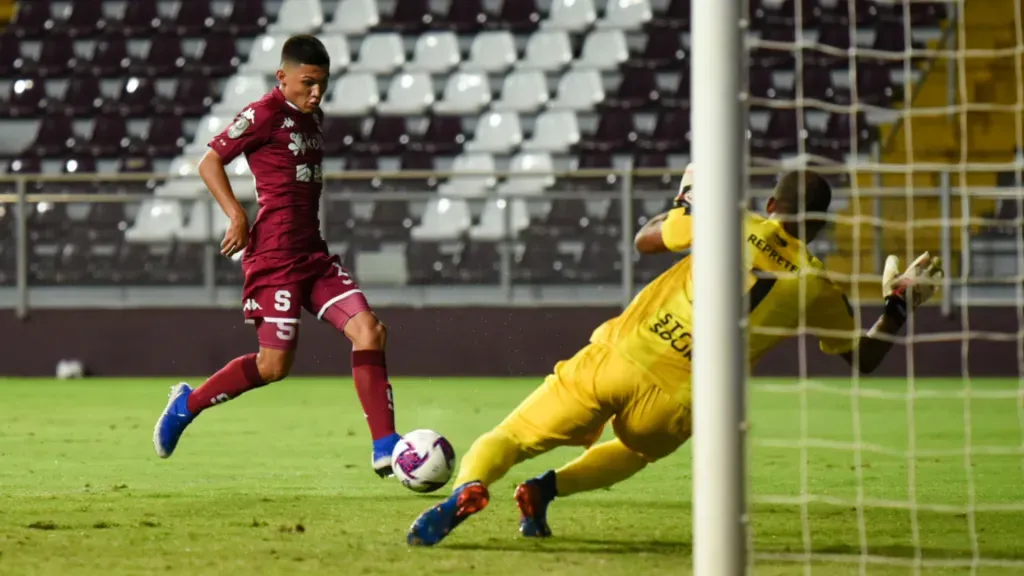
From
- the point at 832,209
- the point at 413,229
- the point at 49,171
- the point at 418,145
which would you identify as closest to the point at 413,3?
the point at 418,145

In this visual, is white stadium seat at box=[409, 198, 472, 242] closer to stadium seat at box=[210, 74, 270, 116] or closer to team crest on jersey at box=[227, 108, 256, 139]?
stadium seat at box=[210, 74, 270, 116]

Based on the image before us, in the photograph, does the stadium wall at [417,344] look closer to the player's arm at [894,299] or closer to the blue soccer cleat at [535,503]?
the player's arm at [894,299]

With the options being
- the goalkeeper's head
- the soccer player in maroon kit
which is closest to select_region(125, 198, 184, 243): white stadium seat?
the soccer player in maroon kit

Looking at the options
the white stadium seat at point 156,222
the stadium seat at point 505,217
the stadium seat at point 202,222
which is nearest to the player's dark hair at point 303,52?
the stadium seat at point 505,217

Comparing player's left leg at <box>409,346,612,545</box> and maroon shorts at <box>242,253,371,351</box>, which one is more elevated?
maroon shorts at <box>242,253,371,351</box>

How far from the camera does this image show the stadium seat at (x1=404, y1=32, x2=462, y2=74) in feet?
48.8

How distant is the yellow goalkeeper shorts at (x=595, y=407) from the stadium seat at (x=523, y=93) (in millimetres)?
10127

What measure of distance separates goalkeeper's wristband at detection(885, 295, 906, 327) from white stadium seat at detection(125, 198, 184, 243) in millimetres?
7422

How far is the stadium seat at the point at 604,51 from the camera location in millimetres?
14555

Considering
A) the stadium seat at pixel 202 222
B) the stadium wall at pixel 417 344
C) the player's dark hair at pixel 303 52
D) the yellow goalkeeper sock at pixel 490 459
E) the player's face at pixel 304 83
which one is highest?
the player's dark hair at pixel 303 52

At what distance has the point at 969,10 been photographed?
13.2 m

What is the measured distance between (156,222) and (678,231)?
7.64m

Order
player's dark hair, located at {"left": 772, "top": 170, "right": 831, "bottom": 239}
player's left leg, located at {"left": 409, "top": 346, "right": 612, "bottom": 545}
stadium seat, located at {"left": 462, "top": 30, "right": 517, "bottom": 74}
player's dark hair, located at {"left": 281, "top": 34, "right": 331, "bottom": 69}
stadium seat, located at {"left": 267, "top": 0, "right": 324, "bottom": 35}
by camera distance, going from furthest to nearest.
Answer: stadium seat, located at {"left": 267, "top": 0, "right": 324, "bottom": 35}
stadium seat, located at {"left": 462, "top": 30, "right": 517, "bottom": 74}
player's dark hair, located at {"left": 281, "top": 34, "right": 331, "bottom": 69}
player's dark hair, located at {"left": 772, "top": 170, "right": 831, "bottom": 239}
player's left leg, located at {"left": 409, "top": 346, "right": 612, "bottom": 545}

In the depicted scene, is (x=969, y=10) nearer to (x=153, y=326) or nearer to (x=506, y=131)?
(x=506, y=131)
